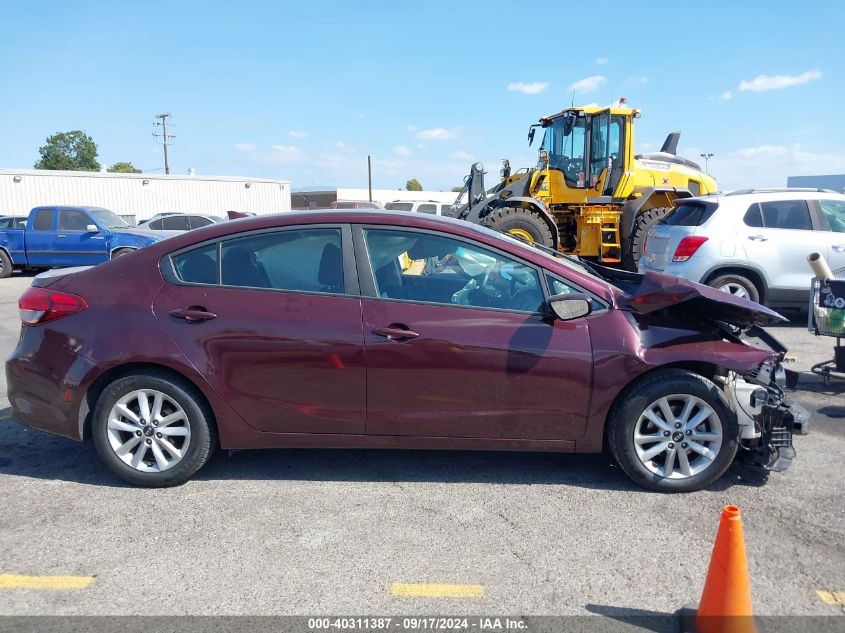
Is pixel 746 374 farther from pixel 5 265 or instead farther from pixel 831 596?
pixel 5 265

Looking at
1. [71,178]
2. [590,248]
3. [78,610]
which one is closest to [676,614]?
[78,610]

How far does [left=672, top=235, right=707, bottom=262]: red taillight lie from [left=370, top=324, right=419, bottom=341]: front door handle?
5911mm

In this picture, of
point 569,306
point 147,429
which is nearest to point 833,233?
point 569,306

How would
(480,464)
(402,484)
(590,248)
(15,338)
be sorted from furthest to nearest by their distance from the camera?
1. (590,248)
2. (15,338)
3. (480,464)
4. (402,484)

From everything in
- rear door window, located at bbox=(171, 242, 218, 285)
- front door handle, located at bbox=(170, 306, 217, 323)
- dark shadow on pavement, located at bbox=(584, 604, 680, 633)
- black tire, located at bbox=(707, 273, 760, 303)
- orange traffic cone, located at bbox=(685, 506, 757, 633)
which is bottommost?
dark shadow on pavement, located at bbox=(584, 604, 680, 633)

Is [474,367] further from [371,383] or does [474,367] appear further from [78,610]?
[78,610]

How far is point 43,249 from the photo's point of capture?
55.2ft

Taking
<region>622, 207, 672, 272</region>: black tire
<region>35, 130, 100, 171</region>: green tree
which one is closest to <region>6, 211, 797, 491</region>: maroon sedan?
<region>622, 207, 672, 272</region>: black tire

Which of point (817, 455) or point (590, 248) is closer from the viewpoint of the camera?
point (817, 455)

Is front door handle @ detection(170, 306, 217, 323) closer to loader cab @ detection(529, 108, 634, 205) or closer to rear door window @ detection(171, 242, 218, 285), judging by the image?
rear door window @ detection(171, 242, 218, 285)

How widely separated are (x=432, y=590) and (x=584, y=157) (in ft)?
41.0

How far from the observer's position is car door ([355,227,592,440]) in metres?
3.95

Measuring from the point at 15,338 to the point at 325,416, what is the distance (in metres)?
6.86

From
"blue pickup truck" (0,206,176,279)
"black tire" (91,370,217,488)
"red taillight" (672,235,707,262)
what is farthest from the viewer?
"blue pickup truck" (0,206,176,279)
